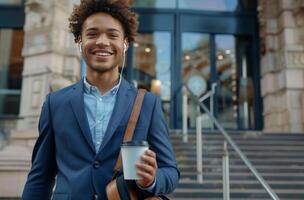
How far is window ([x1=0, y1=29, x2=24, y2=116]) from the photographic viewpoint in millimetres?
11867

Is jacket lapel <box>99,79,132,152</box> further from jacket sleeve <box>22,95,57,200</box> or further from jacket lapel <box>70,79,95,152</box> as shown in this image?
jacket sleeve <box>22,95,57,200</box>

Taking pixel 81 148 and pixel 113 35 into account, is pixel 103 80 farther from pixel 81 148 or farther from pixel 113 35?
pixel 81 148

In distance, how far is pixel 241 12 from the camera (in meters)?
13.9

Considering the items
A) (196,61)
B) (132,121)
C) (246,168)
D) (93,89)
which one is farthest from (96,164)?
(196,61)

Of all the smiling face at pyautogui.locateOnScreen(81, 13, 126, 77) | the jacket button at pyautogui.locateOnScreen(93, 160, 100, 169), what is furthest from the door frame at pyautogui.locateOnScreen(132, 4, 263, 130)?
the jacket button at pyautogui.locateOnScreen(93, 160, 100, 169)

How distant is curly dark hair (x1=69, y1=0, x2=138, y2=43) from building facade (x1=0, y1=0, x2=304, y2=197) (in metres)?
8.56

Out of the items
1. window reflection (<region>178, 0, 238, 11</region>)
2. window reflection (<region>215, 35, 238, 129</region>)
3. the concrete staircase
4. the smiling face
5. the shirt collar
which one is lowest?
the concrete staircase

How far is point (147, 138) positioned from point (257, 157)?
23.8ft

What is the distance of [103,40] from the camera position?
170 centimetres

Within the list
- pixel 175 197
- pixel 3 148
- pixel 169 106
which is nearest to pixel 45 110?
pixel 175 197

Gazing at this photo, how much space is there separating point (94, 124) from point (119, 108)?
119 millimetres

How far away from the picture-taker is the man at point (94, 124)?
5.28 feet

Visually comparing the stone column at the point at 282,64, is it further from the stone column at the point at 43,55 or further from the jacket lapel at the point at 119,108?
the jacket lapel at the point at 119,108

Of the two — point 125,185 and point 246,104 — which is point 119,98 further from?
point 246,104
